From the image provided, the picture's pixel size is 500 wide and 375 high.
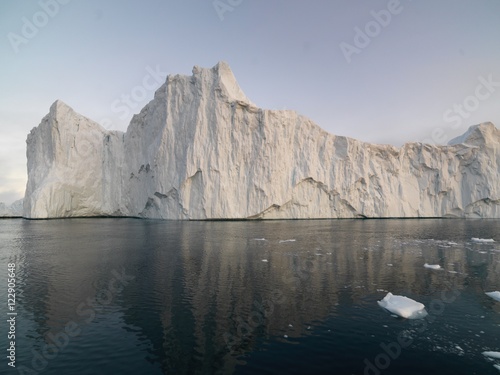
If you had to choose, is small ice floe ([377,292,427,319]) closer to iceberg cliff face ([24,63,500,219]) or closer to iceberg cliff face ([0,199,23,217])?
iceberg cliff face ([24,63,500,219])

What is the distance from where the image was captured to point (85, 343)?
7.90 meters

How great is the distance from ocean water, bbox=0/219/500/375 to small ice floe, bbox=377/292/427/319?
298 mm

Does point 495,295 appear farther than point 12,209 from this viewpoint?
No

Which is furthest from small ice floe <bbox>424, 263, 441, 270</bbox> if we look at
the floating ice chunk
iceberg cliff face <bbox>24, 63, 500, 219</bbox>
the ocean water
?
iceberg cliff face <bbox>24, 63, 500, 219</bbox>

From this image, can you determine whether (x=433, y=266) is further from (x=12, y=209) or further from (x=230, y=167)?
(x=12, y=209)

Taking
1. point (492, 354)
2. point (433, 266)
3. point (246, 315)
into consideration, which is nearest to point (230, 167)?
point (433, 266)

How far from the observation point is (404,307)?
10.0 metres

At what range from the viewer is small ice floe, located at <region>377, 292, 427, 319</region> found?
32.1 feet

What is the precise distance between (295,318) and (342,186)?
49.2m

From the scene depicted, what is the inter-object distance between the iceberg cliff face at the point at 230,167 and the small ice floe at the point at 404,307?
38.0m

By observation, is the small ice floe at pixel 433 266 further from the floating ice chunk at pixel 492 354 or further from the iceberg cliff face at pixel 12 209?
the iceberg cliff face at pixel 12 209

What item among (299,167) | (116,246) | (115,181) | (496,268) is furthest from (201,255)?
(115,181)

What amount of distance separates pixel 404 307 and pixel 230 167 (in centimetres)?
4002

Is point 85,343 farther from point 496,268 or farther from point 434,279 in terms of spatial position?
point 496,268
